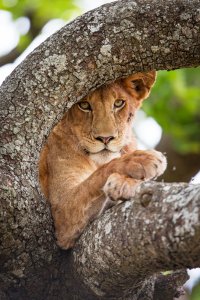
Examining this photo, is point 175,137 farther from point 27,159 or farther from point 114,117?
point 27,159

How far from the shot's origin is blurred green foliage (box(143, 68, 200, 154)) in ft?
22.9

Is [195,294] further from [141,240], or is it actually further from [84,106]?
[141,240]

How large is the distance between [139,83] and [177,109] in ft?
6.47

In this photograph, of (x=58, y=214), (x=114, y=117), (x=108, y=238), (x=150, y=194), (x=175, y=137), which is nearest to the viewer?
(x=150, y=194)

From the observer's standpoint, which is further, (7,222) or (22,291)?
(22,291)

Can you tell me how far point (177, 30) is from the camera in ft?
14.1

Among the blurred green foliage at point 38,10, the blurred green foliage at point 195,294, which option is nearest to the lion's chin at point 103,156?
the blurred green foliage at point 38,10

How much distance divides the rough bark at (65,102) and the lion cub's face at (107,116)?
2.01ft

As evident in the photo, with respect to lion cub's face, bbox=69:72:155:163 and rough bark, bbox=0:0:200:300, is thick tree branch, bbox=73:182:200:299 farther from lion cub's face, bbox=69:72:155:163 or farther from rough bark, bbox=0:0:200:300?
lion cub's face, bbox=69:72:155:163

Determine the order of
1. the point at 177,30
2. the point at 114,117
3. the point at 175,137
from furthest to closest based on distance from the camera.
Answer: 1. the point at 175,137
2. the point at 114,117
3. the point at 177,30

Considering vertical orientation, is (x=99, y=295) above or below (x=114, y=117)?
below

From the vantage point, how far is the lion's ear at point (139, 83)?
5.26 metres

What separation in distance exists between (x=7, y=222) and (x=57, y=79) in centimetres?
82

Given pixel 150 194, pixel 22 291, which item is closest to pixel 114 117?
pixel 22 291
